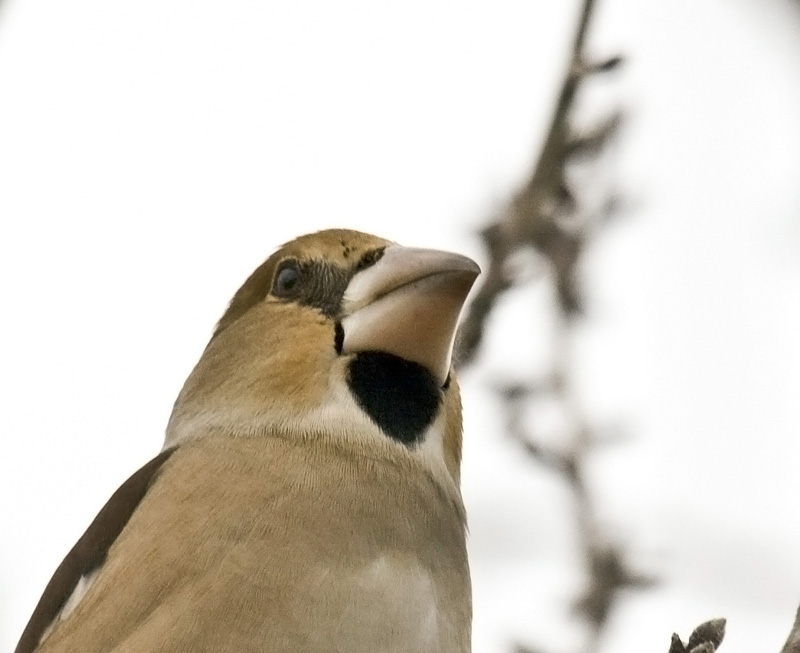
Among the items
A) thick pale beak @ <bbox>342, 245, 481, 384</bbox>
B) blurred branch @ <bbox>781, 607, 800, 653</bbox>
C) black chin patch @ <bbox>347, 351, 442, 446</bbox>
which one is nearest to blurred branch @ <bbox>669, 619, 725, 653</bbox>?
blurred branch @ <bbox>781, 607, 800, 653</bbox>

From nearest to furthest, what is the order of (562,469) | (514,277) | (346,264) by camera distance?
(514,277), (562,469), (346,264)

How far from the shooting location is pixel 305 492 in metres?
3.19

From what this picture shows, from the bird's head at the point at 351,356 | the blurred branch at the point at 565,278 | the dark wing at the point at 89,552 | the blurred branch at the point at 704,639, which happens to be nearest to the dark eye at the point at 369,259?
the bird's head at the point at 351,356

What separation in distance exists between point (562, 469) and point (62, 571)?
1.29m

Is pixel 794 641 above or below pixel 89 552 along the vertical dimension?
below

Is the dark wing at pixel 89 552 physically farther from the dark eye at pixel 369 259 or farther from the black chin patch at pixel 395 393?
the dark eye at pixel 369 259

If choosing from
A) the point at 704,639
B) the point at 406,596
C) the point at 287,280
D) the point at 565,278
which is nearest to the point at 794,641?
the point at 704,639

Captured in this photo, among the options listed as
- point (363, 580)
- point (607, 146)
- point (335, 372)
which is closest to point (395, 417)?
point (335, 372)

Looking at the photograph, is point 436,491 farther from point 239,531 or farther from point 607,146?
point 607,146

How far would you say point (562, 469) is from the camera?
3.48 meters

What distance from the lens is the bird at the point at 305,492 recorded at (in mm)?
2859

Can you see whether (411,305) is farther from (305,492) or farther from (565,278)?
(305,492)

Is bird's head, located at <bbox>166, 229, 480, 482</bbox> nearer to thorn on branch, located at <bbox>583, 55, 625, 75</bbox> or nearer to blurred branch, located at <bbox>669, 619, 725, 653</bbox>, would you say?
thorn on branch, located at <bbox>583, 55, 625, 75</bbox>

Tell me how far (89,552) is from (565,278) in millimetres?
1341
